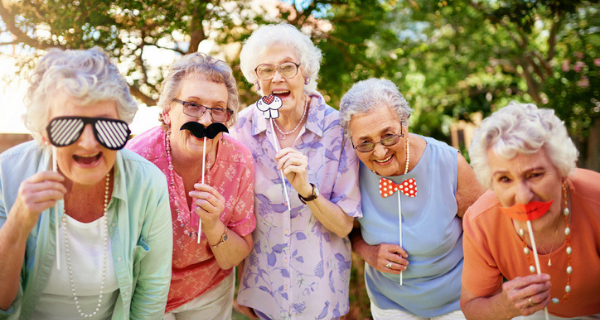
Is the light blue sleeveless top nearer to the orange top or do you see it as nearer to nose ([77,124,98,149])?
the orange top

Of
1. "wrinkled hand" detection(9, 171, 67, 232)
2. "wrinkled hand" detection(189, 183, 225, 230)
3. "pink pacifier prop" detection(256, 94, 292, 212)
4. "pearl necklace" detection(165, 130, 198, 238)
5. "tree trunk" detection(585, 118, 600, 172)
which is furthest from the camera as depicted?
"tree trunk" detection(585, 118, 600, 172)

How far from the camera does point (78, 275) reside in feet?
7.06

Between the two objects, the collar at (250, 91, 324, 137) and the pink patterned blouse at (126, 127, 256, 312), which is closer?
the pink patterned blouse at (126, 127, 256, 312)

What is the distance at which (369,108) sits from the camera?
8.80 ft

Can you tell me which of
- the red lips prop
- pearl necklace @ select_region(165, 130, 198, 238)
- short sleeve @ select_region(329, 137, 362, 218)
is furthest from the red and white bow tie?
pearl necklace @ select_region(165, 130, 198, 238)

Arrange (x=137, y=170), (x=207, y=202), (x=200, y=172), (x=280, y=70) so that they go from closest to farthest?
1. (x=137, y=170)
2. (x=207, y=202)
3. (x=200, y=172)
4. (x=280, y=70)

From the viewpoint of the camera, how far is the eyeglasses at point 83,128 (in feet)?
6.07

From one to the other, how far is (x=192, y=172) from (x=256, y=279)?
2.50ft

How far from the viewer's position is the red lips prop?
6.23ft

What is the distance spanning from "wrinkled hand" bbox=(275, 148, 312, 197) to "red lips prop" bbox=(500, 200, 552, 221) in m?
1.03

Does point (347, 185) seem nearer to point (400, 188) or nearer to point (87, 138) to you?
point (400, 188)

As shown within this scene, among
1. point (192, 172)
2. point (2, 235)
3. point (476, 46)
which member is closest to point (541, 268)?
point (192, 172)

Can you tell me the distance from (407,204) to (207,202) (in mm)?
1181

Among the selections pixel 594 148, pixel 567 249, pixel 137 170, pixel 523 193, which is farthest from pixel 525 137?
pixel 594 148
